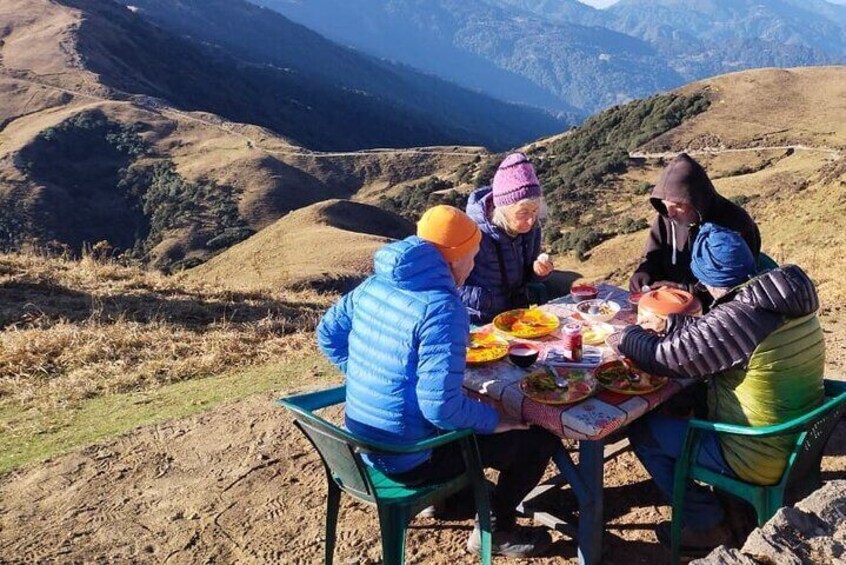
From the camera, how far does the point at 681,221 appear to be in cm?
422

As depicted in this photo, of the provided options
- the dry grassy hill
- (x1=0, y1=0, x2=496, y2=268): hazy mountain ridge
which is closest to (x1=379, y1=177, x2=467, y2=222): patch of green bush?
(x1=0, y1=0, x2=496, y2=268): hazy mountain ridge

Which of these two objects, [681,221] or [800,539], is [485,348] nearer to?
[800,539]

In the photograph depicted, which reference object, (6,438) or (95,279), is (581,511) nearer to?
(6,438)

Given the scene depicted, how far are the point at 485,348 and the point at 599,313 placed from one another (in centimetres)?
81

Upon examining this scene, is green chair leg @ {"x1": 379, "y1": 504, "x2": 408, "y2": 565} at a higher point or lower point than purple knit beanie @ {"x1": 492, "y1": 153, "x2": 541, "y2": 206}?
lower

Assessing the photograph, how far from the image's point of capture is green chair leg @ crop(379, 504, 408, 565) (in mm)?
2811

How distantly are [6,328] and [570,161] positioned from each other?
3565 centimetres

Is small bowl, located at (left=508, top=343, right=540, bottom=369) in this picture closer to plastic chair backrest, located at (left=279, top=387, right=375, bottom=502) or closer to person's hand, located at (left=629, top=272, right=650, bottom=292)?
plastic chair backrest, located at (left=279, top=387, right=375, bottom=502)

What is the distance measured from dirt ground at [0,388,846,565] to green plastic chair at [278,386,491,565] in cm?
61

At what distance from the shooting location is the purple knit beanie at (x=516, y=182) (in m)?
3.88

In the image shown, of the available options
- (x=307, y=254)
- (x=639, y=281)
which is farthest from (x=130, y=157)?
(x=639, y=281)

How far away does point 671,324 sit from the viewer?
2.91m

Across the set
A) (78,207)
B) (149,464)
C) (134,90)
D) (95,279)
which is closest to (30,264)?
(95,279)

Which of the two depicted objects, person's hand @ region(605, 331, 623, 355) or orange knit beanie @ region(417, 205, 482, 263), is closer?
orange knit beanie @ region(417, 205, 482, 263)
